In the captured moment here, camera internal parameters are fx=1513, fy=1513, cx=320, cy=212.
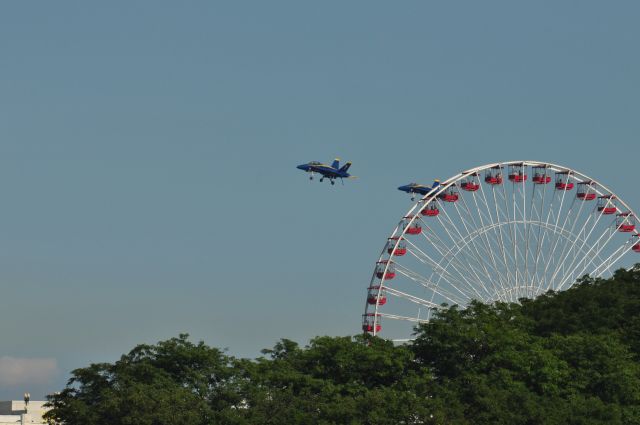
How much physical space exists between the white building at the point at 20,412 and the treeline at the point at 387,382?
43002mm

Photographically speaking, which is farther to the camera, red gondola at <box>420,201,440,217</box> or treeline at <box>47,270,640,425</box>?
red gondola at <box>420,201,440,217</box>

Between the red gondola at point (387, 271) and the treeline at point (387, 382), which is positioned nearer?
the treeline at point (387, 382)

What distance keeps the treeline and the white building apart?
43.0 m

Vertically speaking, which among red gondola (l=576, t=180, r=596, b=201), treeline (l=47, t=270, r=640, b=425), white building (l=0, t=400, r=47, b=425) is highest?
red gondola (l=576, t=180, r=596, b=201)

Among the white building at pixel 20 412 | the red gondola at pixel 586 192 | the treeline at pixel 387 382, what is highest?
the red gondola at pixel 586 192

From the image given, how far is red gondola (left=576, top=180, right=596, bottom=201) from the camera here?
152 meters

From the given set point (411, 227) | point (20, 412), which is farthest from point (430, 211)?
point (20, 412)

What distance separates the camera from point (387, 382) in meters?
105

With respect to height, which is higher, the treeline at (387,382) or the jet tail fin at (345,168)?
the jet tail fin at (345,168)

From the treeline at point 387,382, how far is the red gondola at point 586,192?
122 feet

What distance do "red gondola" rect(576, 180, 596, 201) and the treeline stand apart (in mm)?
37221

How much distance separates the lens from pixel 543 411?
93750mm

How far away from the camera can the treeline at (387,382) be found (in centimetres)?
9438

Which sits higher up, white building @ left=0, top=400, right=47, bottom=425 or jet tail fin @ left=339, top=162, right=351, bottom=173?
jet tail fin @ left=339, top=162, right=351, bottom=173
